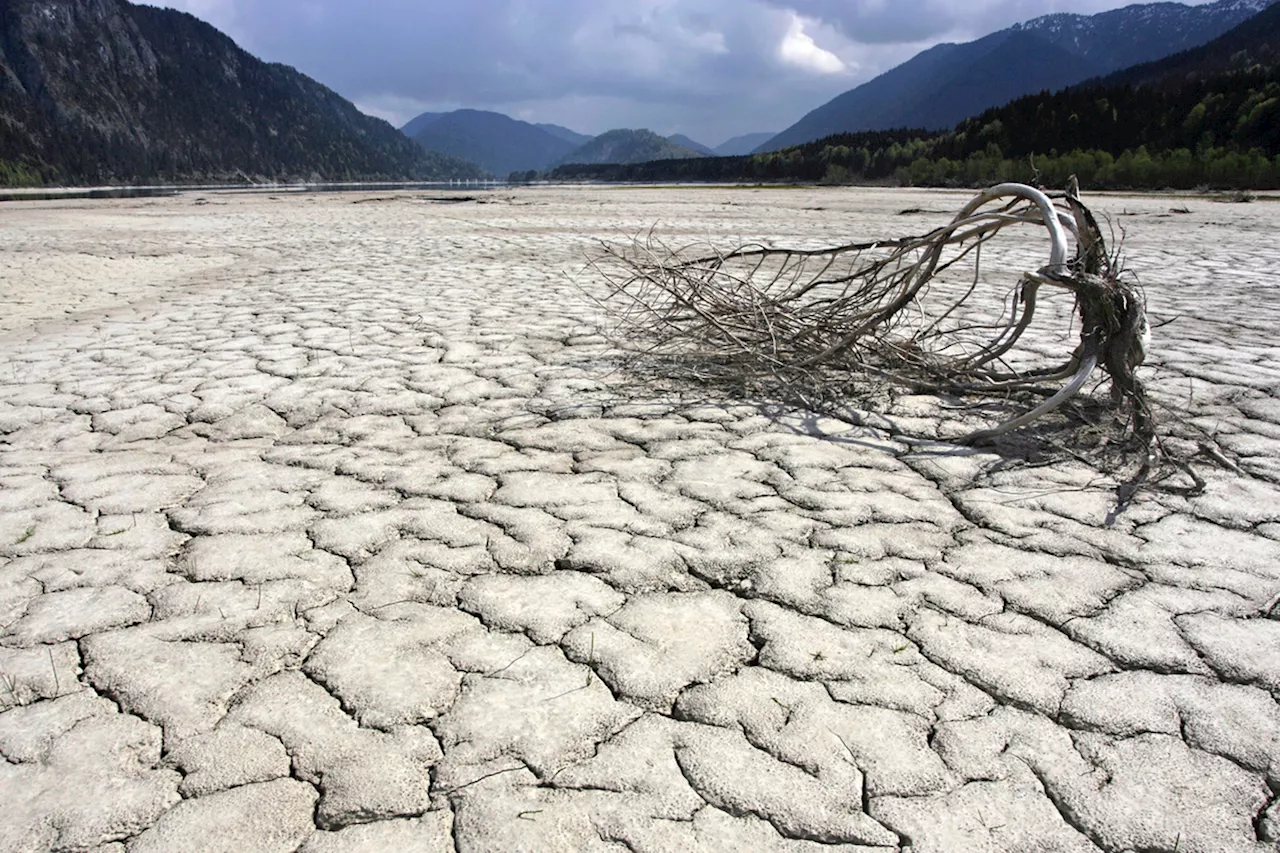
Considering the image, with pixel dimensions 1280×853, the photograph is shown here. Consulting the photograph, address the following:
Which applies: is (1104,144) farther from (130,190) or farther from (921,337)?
(130,190)

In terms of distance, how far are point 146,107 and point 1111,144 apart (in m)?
112

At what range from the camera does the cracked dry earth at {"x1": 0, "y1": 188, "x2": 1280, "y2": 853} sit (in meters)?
1.27

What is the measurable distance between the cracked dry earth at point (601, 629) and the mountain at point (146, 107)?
3300 inches

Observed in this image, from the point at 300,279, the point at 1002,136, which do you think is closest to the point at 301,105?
the point at 1002,136

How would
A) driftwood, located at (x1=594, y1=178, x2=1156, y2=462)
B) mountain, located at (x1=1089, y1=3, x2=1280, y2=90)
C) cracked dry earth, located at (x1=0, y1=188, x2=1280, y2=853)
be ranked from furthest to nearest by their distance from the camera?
mountain, located at (x1=1089, y1=3, x2=1280, y2=90) < driftwood, located at (x1=594, y1=178, x2=1156, y2=462) < cracked dry earth, located at (x1=0, y1=188, x2=1280, y2=853)

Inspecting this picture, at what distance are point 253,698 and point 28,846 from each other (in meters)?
0.39

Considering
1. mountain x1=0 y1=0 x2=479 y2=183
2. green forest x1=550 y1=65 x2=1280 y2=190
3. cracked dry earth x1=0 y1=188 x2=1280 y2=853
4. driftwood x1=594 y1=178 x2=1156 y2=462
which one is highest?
mountain x1=0 y1=0 x2=479 y2=183

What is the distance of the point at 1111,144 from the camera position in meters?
30.2

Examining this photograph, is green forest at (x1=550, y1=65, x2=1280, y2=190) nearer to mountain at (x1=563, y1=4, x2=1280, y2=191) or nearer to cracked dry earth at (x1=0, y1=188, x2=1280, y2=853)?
mountain at (x1=563, y1=4, x2=1280, y2=191)

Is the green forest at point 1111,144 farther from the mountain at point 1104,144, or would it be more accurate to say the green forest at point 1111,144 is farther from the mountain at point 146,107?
the mountain at point 146,107

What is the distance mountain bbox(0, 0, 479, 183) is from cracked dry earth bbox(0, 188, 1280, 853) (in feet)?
275

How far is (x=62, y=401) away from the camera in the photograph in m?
3.41

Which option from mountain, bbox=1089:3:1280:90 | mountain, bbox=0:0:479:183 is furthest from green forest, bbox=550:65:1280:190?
mountain, bbox=0:0:479:183

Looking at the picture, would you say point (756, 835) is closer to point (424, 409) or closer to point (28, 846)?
point (28, 846)
